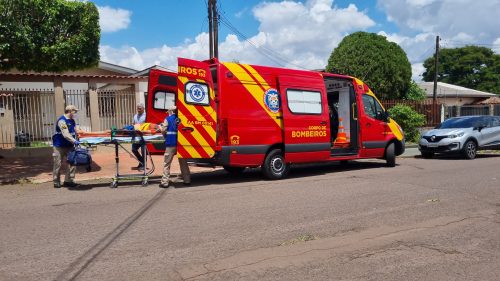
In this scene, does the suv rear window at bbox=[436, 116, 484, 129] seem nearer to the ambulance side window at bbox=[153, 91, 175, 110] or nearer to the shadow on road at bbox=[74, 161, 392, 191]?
the shadow on road at bbox=[74, 161, 392, 191]

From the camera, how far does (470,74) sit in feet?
205

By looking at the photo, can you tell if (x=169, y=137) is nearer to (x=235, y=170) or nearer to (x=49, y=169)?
(x=235, y=170)

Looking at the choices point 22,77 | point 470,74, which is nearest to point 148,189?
point 22,77

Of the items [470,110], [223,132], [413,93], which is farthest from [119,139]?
[470,110]

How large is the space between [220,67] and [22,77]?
9.12m

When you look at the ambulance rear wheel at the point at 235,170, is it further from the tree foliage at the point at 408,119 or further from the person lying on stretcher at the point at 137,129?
the tree foliage at the point at 408,119

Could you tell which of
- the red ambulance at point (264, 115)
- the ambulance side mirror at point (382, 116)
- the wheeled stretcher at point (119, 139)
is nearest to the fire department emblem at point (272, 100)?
the red ambulance at point (264, 115)

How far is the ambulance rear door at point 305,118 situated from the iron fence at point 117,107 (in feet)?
26.5

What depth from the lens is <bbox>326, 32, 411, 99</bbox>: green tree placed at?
22688 millimetres

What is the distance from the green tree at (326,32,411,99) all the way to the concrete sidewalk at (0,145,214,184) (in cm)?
1311

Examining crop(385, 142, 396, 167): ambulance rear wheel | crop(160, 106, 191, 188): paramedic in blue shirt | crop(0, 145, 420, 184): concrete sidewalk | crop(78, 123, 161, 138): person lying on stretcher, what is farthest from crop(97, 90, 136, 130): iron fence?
crop(385, 142, 396, 167): ambulance rear wheel

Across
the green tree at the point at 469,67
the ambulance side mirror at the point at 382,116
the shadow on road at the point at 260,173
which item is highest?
the green tree at the point at 469,67

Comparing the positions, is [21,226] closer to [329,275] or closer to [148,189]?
[148,189]

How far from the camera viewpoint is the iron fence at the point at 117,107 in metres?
15.7
